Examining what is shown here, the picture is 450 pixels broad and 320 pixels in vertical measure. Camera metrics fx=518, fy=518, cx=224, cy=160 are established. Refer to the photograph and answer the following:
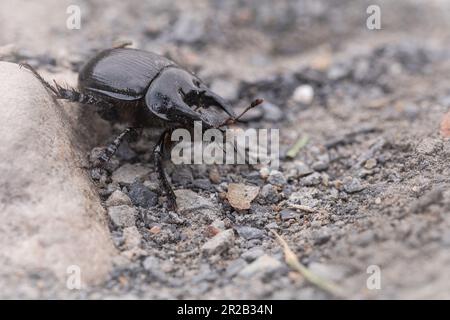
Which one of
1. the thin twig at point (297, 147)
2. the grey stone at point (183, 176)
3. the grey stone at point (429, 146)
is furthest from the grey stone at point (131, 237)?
the grey stone at point (429, 146)

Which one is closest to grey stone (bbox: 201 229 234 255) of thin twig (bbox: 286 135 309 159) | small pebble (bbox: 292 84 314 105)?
thin twig (bbox: 286 135 309 159)

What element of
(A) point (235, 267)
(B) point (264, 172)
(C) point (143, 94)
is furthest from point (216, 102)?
(A) point (235, 267)

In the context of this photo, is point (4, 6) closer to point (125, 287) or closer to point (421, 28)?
point (125, 287)

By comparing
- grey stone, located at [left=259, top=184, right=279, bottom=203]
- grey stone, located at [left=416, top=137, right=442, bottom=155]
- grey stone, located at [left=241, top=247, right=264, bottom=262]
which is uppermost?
grey stone, located at [left=416, top=137, right=442, bottom=155]

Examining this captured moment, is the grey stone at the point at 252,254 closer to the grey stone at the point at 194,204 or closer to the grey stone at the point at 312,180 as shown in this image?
the grey stone at the point at 194,204

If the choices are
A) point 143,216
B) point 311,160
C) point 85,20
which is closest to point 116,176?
point 143,216

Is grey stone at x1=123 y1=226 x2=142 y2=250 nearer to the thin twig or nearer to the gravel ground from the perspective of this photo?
the gravel ground
